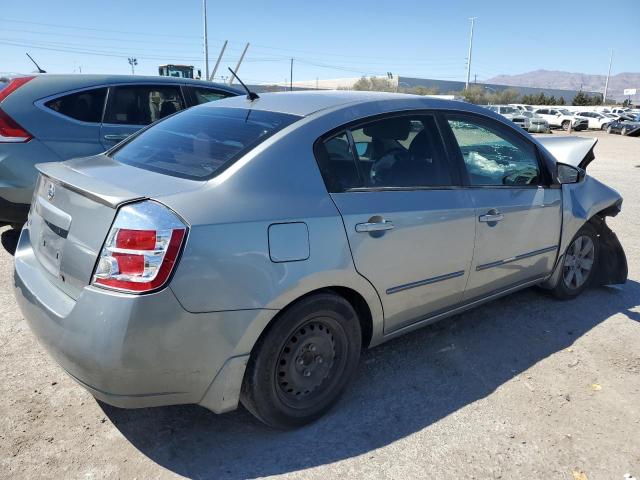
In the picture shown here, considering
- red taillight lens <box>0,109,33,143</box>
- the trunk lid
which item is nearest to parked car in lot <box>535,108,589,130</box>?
red taillight lens <box>0,109,33,143</box>

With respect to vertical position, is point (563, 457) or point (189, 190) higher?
point (189, 190)

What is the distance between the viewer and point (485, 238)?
329 centimetres

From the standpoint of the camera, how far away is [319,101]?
2.95 metres

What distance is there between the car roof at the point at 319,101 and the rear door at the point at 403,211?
14cm

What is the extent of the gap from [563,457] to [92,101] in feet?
16.5

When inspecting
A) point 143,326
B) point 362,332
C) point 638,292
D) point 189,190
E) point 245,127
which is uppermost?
point 245,127

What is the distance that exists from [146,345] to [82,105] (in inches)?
152

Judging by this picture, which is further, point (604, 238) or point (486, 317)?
point (604, 238)

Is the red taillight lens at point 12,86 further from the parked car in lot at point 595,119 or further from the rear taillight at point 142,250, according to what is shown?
the parked car in lot at point 595,119

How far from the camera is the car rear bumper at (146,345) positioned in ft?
6.66

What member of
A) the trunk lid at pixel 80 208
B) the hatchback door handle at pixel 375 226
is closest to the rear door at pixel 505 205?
the hatchback door handle at pixel 375 226

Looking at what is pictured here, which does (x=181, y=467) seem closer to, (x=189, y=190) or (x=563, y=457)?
(x=189, y=190)

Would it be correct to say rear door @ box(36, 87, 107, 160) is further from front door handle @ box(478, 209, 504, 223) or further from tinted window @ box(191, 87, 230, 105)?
front door handle @ box(478, 209, 504, 223)

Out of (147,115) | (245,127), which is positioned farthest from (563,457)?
(147,115)
